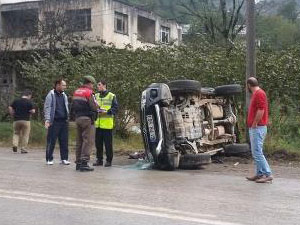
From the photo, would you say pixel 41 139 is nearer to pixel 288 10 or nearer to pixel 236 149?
pixel 236 149

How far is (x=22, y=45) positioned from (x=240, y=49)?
19.6m

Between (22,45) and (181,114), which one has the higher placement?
(22,45)

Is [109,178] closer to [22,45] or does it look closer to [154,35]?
[22,45]

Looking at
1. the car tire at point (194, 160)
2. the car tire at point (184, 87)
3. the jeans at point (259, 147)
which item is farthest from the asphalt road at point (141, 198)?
the car tire at point (184, 87)

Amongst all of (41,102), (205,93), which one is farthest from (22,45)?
(205,93)

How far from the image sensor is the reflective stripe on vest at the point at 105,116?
12242 mm

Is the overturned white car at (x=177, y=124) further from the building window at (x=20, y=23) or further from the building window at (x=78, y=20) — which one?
the building window at (x=20, y=23)

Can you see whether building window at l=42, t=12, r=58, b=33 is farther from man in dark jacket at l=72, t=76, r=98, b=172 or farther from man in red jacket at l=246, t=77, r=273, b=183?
man in red jacket at l=246, t=77, r=273, b=183

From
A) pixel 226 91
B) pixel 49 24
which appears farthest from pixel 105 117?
pixel 49 24

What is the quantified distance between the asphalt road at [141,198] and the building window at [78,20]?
2376cm

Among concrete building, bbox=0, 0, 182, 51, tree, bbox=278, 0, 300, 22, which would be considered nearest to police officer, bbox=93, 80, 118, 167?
concrete building, bbox=0, 0, 182, 51

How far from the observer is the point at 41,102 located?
21922 millimetres

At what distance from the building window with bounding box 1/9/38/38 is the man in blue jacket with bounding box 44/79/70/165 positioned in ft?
73.1

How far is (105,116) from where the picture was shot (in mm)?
12281
